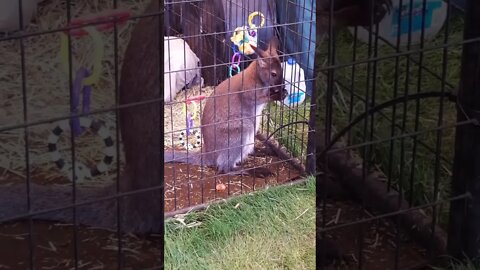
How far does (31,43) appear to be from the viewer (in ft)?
4.85

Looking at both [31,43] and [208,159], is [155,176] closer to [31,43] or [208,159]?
[31,43]

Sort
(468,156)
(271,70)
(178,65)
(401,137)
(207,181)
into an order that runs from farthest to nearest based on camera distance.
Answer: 1. (178,65)
2. (271,70)
3. (207,181)
4. (468,156)
5. (401,137)

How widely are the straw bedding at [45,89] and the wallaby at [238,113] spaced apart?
2.22 m

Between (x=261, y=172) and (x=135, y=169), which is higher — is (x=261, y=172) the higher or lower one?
the lower one

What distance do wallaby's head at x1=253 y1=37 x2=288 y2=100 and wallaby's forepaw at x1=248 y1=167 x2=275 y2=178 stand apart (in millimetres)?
362

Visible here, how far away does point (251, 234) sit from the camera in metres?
3.10

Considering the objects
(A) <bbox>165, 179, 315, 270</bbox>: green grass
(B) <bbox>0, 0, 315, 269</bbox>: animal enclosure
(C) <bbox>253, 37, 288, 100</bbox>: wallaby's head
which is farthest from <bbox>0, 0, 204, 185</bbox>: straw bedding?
(C) <bbox>253, 37, 288, 100</bbox>: wallaby's head

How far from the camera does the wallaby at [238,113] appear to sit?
3.86 m

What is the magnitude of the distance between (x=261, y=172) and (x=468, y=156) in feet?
6.17

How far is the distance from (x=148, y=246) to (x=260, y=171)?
2.20 metres

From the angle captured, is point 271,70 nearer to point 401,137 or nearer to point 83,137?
point 401,137

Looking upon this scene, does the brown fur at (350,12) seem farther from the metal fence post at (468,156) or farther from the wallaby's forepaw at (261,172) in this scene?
the wallaby's forepaw at (261,172)

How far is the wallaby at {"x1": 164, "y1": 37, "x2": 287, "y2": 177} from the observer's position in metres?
3.86

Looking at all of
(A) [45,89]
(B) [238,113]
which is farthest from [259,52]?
(A) [45,89]
